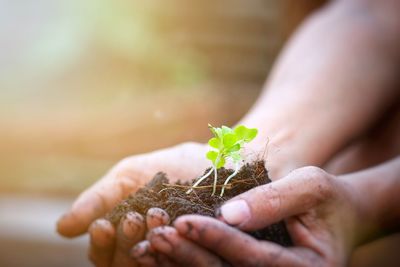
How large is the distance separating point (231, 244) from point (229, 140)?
0.23 meters

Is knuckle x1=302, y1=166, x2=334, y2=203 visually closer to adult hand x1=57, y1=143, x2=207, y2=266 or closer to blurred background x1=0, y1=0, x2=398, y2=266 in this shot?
adult hand x1=57, y1=143, x2=207, y2=266

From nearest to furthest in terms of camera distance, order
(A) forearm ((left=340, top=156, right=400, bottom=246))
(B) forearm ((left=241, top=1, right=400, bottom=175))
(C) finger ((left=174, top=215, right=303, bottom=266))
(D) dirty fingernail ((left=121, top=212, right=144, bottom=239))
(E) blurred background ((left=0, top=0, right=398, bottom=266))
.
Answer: (C) finger ((left=174, top=215, right=303, bottom=266)), (D) dirty fingernail ((left=121, top=212, right=144, bottom=239)), (A) forearm ((left=340, top=156, right=400, bottom=246)), (B) forearm ((left=241, top=1, right=400, bottom=175)), (E) blurred background ((left=0, top=0, right=398, bottom=266))

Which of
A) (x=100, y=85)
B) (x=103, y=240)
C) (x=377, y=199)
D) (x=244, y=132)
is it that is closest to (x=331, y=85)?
Result: (x=377, y=199)

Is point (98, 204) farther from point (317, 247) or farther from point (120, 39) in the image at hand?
point (120, 39)

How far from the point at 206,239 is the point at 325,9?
1522 mm

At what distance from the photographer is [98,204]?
124 centimetres

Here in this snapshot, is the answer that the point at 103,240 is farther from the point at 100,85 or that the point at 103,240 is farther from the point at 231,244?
the point at 100,85

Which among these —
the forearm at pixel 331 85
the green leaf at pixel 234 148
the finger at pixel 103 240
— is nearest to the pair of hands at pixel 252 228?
the finger at pixel 103 240

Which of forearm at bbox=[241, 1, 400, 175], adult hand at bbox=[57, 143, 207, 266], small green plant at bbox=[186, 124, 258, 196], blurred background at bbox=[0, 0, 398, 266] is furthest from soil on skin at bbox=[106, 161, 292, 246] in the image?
blurred background at bbox=[0, 0, 398, 266]

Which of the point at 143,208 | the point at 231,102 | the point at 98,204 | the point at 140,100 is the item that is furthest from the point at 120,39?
the point at 143,208

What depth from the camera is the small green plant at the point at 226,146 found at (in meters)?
1.04

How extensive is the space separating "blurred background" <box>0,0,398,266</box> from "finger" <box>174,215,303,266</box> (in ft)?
5.11

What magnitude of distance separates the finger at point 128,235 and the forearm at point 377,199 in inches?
18.6

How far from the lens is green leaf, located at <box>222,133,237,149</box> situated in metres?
1.04
